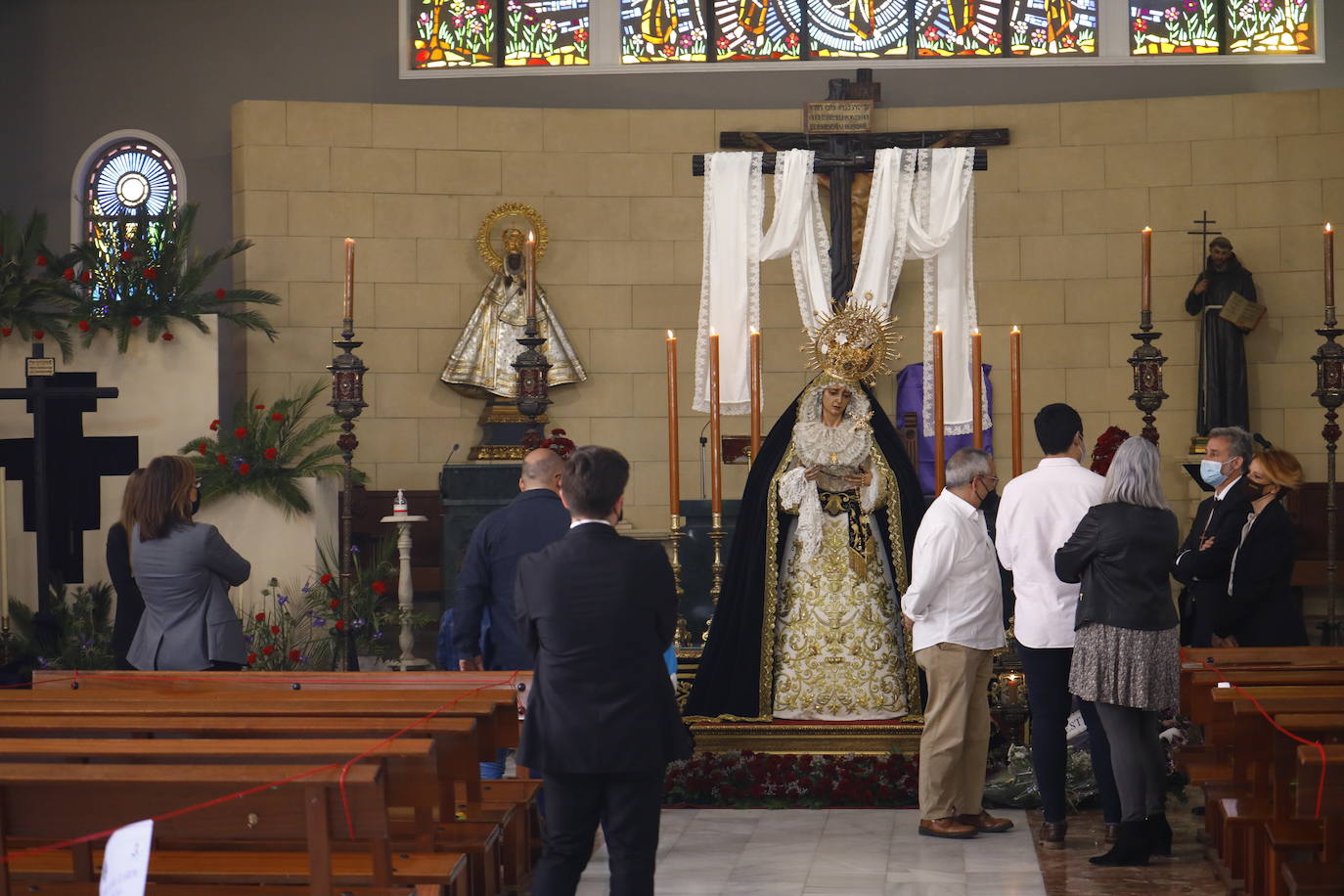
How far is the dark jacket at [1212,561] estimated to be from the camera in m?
5.45

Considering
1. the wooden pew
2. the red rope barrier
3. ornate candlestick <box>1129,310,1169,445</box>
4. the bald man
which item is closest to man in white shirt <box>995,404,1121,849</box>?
the red rope barrier

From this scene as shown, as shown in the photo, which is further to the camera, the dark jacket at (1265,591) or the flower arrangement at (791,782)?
the flower arrangement at (791,782)

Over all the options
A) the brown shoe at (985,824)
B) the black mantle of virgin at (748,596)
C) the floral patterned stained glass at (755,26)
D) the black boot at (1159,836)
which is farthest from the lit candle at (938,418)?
the floral patterned stained glass at (755,26)

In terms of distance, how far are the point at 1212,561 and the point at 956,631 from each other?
110 centimetres

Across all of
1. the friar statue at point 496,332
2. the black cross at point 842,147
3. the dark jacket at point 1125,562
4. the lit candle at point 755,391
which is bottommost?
the dark jacket at point 1125,562

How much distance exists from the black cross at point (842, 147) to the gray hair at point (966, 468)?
2.63 m

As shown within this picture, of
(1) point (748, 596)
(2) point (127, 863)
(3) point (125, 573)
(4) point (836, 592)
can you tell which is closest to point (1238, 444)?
(4) point (836, 592)

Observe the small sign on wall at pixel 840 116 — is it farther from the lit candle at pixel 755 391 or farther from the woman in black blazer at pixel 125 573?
Answer: the woman in black blazer at pixel 125 573

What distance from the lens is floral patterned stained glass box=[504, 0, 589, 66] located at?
33.2 feet

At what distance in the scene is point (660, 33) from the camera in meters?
10.2

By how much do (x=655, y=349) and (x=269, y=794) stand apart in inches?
271

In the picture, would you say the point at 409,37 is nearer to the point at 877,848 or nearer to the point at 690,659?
the point at 690,659

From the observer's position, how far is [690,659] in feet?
20.2

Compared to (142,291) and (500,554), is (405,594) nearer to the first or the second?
Answer: (142,291)
